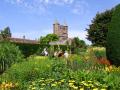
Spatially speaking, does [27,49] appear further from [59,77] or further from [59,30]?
[59,30]

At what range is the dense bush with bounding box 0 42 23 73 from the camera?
18.8 metres

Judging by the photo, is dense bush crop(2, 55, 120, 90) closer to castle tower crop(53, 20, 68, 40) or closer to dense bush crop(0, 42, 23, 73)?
dense bush crop(0, 42, 23, 73)

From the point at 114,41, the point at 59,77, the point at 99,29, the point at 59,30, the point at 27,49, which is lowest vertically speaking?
the point at 59,77

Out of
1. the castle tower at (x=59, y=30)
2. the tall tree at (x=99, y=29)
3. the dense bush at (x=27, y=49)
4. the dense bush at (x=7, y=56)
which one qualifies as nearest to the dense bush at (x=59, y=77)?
the dense bush at (x=7, y=56)

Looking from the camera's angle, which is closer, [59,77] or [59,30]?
[59,77]

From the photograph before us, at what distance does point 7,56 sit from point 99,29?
95.3 feet

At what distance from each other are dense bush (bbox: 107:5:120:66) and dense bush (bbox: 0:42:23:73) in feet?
14.5

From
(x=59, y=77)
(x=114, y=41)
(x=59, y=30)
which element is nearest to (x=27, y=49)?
(x=114, y=41)

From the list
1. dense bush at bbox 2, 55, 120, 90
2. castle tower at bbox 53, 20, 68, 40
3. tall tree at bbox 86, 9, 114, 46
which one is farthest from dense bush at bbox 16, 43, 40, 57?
castle tower at bbox 53, 20, 68, 40

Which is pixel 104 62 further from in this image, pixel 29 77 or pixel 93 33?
pixel 93 33

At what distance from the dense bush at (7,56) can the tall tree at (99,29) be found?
26.9 metres

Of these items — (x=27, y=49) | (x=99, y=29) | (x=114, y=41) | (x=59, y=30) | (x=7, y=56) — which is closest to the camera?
(x=7, y=56)

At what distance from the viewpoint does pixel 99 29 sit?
47.2m

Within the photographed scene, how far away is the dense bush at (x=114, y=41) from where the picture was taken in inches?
767
